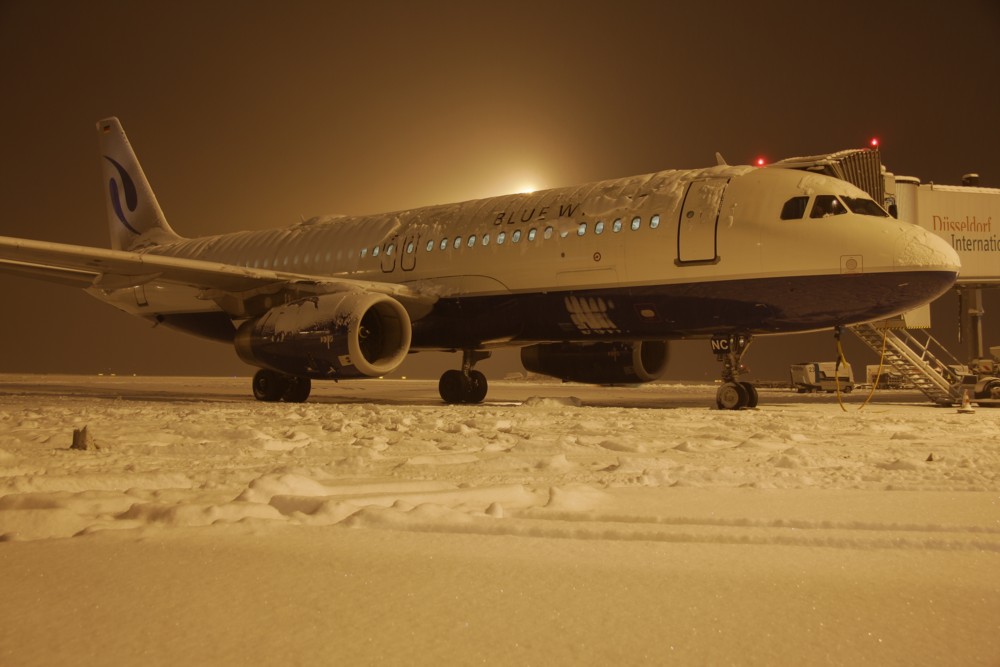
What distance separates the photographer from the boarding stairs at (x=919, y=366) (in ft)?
44.0

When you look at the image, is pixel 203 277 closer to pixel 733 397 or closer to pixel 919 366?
pixel 733 397

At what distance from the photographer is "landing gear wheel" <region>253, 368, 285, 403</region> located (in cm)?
1325

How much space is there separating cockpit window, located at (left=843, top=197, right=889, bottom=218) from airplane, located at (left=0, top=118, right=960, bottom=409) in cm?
2

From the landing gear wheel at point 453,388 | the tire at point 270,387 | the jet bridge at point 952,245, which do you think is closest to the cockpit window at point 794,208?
the jet bridge at point 952,245

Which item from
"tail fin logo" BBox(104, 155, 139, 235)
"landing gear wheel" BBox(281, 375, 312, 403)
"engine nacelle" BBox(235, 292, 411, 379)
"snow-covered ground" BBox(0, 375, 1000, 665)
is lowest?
"landing gear wheel" BBox(281, 375, 312, 403)

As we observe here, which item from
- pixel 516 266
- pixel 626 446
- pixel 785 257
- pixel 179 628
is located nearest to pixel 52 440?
pixel 626 446

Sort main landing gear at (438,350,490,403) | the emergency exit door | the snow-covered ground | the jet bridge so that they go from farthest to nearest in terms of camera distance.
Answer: the jet bridge
main landing gear at (438,350,490,403)
the emergency exit door
the snow-covered ground

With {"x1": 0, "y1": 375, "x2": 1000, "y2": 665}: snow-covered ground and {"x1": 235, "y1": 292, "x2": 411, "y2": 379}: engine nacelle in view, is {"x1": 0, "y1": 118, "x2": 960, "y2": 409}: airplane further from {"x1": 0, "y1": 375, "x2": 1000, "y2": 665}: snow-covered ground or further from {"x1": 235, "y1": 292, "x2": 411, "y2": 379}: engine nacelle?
{"x1": 0, "y1": 375, "x2": 1000, "y2": 665}: snow-covered ground

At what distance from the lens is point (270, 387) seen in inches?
522

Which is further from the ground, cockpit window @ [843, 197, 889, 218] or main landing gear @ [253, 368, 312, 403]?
cockpit window @ [843, 197, 889, 218]

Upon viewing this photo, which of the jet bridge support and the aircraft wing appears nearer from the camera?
the aircraft wing

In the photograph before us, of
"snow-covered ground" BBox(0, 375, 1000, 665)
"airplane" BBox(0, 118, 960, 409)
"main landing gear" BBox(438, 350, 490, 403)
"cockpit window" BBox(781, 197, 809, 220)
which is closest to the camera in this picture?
"snow-covered ground" BBox(0, 375, 1000, 665)

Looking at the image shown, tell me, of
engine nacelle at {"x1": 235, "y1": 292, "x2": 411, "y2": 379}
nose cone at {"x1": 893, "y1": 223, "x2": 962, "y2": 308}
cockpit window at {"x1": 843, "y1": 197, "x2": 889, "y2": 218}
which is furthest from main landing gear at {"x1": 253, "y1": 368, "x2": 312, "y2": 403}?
nose cone at {"x1": 893, "y1": 223, "x2": 962, "y2": 308}

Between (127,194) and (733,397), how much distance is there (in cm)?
1528
